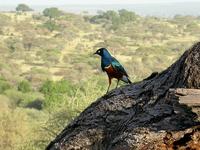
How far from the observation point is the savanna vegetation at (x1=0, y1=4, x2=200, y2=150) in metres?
29.1

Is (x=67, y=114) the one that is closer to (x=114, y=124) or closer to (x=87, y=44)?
(x=114, y=124)

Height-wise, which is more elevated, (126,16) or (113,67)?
(113,67)

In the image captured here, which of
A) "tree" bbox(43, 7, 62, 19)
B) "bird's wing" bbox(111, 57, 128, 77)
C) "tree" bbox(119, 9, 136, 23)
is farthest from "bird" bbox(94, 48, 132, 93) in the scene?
"tree" bbox(43, 7, 62, 19)

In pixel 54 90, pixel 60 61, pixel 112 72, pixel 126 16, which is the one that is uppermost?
pixel 112 72

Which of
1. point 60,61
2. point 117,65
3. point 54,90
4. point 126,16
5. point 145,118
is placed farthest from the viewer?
point 126,16

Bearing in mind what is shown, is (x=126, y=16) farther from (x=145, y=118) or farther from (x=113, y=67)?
(x=145, y=118)

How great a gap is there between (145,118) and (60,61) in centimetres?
8343

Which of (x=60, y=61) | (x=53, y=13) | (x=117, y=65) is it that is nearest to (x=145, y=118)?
(x=117, y=65)

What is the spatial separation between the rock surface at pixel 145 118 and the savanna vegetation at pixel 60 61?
705 inches

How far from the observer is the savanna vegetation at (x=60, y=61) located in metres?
29.1

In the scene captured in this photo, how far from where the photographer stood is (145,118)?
585 centimetres

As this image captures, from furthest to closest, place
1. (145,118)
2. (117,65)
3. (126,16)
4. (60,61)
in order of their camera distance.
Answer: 1. (126,16)
2. (60,61)
3. (117,65)
4. (145,118)

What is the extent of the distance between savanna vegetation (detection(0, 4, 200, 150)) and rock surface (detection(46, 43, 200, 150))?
1790 centimetres

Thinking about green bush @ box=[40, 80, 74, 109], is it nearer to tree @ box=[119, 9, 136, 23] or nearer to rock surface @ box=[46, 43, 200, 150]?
rock surface @ box=[46, 43, 200, 150]
